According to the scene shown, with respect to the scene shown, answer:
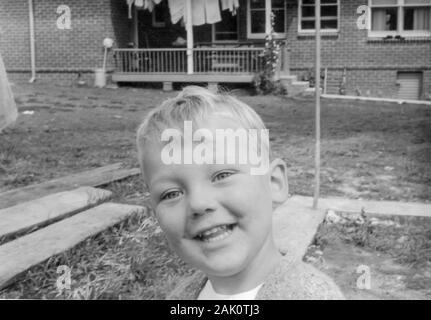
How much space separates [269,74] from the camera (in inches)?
552

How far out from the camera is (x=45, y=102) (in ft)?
37.1

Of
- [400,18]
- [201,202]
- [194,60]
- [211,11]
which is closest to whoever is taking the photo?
[201,202]

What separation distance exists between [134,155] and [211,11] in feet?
31.0

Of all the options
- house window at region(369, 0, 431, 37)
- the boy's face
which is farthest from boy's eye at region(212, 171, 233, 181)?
house window at region(369, 0, 431, 37)

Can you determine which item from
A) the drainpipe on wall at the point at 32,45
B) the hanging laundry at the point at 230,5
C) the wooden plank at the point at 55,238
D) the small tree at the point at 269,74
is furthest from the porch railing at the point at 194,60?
the wooden plank at the point at 55,238

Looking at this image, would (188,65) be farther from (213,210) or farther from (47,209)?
(213,210)

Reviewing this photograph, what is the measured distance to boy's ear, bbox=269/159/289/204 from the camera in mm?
1252

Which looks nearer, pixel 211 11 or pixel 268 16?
pixel 268 16

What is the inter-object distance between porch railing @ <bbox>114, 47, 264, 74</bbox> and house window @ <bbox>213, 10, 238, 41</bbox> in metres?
0.79

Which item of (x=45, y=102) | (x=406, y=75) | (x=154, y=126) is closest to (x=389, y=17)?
(x=406, y=75)

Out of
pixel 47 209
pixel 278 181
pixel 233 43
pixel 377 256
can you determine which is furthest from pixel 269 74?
pixel 278 181

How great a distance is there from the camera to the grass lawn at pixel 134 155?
3141 mm

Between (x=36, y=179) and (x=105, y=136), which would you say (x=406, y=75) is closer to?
(x=105, y=136)
